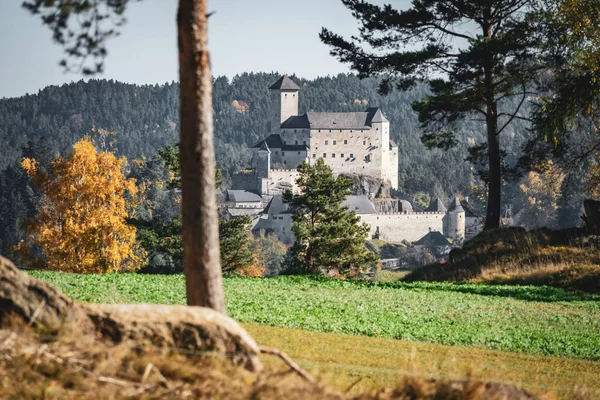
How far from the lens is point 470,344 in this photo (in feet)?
30.4

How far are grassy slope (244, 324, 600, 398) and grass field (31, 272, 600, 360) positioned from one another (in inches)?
19.3

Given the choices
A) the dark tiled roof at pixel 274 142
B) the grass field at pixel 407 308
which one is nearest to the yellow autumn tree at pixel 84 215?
the grass field at pixel 407 308

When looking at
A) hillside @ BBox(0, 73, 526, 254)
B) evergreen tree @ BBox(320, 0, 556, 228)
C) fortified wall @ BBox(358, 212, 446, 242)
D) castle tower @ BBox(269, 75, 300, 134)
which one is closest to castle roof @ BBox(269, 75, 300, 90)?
castle tower @ BBox(269, 75, 300, 134)

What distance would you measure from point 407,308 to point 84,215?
65.4ft

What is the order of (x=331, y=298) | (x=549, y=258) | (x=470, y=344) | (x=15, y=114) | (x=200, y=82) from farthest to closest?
(x=15, y=114) → (x=549, y=258) → (x=331, y=298) → (x=470, y=344) → (x=200, y=82)

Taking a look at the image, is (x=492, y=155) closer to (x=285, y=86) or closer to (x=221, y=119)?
(x=285, y=86)

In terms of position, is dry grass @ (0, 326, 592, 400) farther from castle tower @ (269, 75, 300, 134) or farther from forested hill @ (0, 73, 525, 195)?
castle tower @ (269, 75, 300, 134)

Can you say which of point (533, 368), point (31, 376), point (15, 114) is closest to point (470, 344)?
point (533, 368)

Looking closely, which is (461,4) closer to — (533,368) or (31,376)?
(533,368)

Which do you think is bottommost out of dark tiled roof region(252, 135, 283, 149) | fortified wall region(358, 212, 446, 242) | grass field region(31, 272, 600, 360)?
fortified wall region(358, 212, 446, 242)

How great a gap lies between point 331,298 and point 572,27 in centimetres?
838

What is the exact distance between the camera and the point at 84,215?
29.6 meters

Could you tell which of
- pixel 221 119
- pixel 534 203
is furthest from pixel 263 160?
pixel 221 119

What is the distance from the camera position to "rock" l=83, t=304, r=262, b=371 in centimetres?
408
